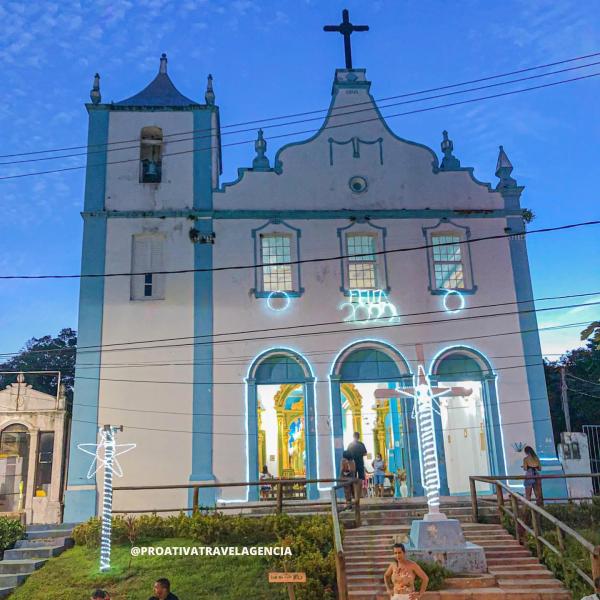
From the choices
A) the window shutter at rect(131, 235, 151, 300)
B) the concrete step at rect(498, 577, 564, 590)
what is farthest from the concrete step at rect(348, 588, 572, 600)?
the window shutter at rect(131, 235, 151, 300)

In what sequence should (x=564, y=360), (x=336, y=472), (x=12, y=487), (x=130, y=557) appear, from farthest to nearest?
1. (x=564, y=360)
2. (x=12, y=487)
3. (x=336, y=472)
4. (x=130, y=557)

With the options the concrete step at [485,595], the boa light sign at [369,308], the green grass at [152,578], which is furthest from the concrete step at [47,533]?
the boa light sign at [369,308]

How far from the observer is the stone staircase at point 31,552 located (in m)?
12.7

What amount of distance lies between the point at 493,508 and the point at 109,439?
817cm

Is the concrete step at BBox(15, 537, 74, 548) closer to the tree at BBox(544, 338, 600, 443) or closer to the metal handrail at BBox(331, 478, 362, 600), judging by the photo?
the metal handrail at BBox(331, 478, 362, 600)

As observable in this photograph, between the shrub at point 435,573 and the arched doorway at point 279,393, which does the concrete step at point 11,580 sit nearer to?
the arched doorway at point 279,393

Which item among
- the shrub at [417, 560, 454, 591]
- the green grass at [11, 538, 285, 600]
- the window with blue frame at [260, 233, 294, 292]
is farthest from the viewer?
the window with blue frame at [260, 233, 294, 292]

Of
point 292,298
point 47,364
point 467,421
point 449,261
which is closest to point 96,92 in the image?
point 292,298

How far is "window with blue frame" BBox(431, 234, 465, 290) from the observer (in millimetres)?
20062

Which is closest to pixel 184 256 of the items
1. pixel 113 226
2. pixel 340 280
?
pixel 113 226

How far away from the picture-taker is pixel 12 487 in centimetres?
1936

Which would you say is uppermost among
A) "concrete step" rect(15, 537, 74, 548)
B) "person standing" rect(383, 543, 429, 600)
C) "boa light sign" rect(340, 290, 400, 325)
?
"boa light sign" rect(340, 290, 400, 325)

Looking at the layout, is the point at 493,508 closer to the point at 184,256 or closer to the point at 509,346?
the point at 509,346

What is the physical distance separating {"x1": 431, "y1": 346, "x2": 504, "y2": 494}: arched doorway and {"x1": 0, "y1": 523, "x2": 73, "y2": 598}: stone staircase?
31.2 feet
